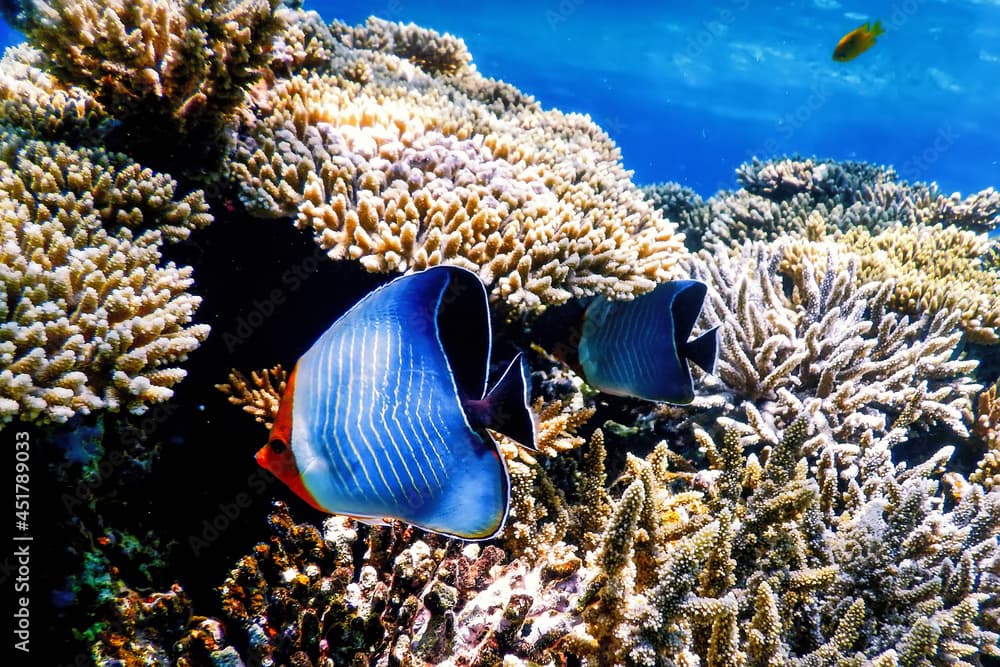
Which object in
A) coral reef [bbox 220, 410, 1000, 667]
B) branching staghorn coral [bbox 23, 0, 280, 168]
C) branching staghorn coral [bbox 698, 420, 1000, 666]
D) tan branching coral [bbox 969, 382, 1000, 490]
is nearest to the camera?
coral reef [bbox 220, 410, 1000, 667]

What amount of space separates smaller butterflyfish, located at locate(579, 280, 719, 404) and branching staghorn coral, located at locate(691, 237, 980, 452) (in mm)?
1089

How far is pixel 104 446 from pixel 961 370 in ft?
16.7

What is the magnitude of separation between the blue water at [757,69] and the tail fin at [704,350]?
2651cm

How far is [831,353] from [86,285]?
420 centimetres

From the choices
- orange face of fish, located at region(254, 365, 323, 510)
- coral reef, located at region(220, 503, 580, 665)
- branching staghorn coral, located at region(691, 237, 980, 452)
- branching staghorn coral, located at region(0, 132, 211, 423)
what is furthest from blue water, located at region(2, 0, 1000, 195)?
orange face of fish, located at region(254, 365, 323, 510)

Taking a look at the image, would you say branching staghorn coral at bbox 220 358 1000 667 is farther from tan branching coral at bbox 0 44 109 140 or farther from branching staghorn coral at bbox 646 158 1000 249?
branching staghorn coral at bbox 646 158 1000 249

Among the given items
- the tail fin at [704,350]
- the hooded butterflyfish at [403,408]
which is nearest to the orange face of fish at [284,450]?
the hooded butterflyfish at [403,408]

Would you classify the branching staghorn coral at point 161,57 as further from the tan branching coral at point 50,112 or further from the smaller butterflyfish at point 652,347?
the smaller butterflyfish at point 652,347

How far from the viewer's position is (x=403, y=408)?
1105mm

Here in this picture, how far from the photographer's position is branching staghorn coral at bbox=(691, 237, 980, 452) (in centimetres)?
322

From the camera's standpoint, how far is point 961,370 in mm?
3576

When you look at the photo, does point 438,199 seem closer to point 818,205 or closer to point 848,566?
point 848,566

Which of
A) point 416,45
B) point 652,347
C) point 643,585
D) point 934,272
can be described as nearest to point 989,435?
point 934,272

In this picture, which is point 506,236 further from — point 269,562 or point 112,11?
point 112,11
